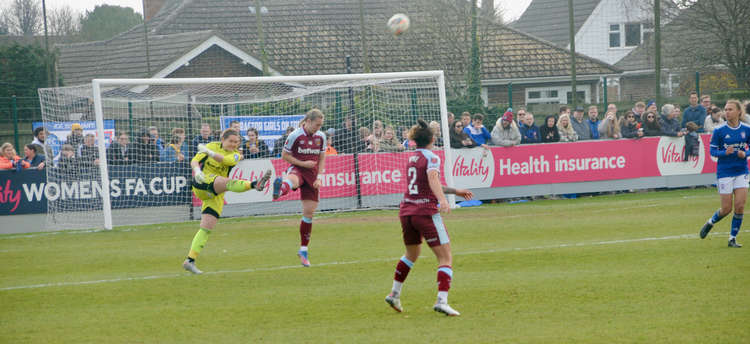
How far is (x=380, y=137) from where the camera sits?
765 inches

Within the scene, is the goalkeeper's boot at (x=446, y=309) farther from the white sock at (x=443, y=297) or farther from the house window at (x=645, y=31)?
the house window at (x=645, y=31)

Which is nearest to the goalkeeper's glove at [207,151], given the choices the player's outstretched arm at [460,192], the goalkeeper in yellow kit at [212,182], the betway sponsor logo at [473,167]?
the goalkeeper in yellow kit at [212,182]

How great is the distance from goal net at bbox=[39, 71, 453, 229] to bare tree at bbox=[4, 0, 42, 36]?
1668 centimetres

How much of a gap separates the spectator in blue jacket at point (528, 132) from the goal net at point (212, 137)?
248 cm

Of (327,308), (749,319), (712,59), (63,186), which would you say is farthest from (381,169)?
(712,59)

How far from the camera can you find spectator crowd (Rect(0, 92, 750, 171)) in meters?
17.9

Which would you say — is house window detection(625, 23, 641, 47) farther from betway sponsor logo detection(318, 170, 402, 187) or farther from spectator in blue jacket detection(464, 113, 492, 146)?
betway sponsor logo detection(318, 170, 402, 187)

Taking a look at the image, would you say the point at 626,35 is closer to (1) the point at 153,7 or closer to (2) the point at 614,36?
(2) the point at 614,36

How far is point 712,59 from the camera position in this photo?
30.9 meters

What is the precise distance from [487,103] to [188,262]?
16.4 m

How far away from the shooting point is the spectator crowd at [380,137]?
17891mm

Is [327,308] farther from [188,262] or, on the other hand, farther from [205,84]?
[205,84]

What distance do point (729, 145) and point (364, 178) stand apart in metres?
9.68

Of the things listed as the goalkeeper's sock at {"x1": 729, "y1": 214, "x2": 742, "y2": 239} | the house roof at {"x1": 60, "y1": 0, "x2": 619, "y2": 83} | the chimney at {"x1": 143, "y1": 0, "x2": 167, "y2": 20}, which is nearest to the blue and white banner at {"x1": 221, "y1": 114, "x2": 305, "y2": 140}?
the house roof at {"x1": 60, "y1": 0, "x2": 619, "y2": 83}
